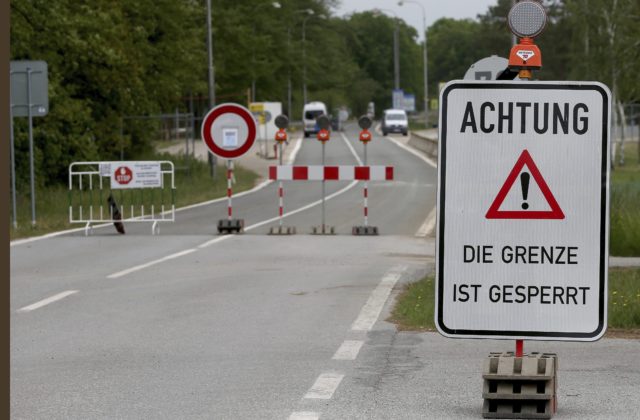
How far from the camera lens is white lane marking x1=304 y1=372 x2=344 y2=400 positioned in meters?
8.15

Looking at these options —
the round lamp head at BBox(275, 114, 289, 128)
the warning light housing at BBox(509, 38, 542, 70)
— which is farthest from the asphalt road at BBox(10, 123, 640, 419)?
the round lamp head at BBox(275, 114, 289, 128)

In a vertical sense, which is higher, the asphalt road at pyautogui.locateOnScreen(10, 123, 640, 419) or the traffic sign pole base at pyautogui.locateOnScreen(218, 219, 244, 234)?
→ the asphalt road at pyautogui.locateOnScreen(10, 123, 640, 419)

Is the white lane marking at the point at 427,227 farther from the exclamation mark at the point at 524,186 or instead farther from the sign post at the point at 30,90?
the exclamation mark at the point at 524,186

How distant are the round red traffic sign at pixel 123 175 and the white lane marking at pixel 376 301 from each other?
406 inches

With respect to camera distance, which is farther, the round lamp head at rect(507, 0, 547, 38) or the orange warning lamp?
the round lamp head at rect(507, 0, 547, 38)

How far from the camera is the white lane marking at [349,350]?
9734 mm

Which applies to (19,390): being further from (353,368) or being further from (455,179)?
(455,179)

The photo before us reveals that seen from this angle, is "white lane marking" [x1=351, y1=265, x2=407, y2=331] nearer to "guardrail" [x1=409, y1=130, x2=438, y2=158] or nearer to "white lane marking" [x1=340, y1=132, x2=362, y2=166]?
"white lane marking" [x1=340, y1=132, x2=362, y2=166]

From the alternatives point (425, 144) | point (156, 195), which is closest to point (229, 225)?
point (156, 195)

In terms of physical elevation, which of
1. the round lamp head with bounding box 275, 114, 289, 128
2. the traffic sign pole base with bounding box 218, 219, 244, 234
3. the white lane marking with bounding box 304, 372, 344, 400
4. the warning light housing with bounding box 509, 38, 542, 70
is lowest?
the traffic sign pole base with bounding box 218, 219, 244, 234

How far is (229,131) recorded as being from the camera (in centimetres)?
2405

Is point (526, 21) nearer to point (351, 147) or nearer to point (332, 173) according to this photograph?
point (332, 173)

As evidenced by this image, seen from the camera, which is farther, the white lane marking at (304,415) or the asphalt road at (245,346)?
the asphalt road at (245,346)

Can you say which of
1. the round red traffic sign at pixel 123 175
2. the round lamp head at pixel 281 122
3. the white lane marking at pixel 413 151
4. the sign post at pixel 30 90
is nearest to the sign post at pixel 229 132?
the round red traffic sign at pixel 123 175
